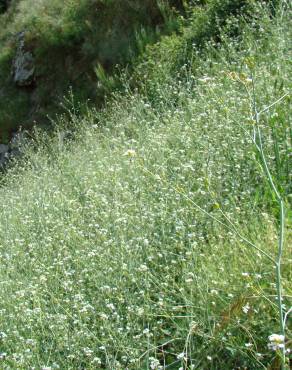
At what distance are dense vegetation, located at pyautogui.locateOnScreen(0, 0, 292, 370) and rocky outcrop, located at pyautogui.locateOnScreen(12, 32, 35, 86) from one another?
6.36 metres

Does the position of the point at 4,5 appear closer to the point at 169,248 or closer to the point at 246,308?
the point at 169,248

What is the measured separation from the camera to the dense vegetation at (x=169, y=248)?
264 cm

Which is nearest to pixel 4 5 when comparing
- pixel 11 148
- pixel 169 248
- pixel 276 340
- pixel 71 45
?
pixel 71 45

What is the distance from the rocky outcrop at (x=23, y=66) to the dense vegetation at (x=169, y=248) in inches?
251

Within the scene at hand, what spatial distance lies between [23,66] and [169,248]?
9354 millimetres

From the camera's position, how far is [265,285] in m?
2.73

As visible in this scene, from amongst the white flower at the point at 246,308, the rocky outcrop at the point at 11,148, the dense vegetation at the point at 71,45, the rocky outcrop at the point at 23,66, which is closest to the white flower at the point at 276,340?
the white flower at the point at 246,308

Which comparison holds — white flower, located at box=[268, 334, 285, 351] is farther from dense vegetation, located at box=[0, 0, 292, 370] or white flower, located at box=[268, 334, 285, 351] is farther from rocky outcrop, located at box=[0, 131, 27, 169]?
rocky outcrop, located at box=[0, 131, 27, 169]

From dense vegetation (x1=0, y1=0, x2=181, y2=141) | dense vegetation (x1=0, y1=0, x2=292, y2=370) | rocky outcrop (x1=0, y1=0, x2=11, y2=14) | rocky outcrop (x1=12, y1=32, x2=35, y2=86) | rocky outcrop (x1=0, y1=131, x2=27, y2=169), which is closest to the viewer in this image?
dense vegetation (x1=0, y1=0, x2=292, y2=370)

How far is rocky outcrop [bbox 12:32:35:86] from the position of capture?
11.8 m

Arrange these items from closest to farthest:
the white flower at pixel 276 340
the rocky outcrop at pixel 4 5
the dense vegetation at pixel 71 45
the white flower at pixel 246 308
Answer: the white flower at pixel 276 340 → the white flower at pixel 246 308 → the dense vegetation at pixel 71 45 → the rocky outcrop at pixel 4 5

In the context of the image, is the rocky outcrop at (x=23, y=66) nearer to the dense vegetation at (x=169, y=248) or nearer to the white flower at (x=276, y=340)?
the dense vegetation at (x=169, y=248)

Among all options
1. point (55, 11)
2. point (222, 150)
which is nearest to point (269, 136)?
point (222, 150)

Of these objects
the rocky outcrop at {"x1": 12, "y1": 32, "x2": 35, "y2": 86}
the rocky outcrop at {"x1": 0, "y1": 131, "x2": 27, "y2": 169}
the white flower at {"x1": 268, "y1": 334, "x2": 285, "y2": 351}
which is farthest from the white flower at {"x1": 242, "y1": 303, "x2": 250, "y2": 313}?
the rocky outcrop at {"x1": 12, "y1": 32, "x2": 35, "y2": 86}
